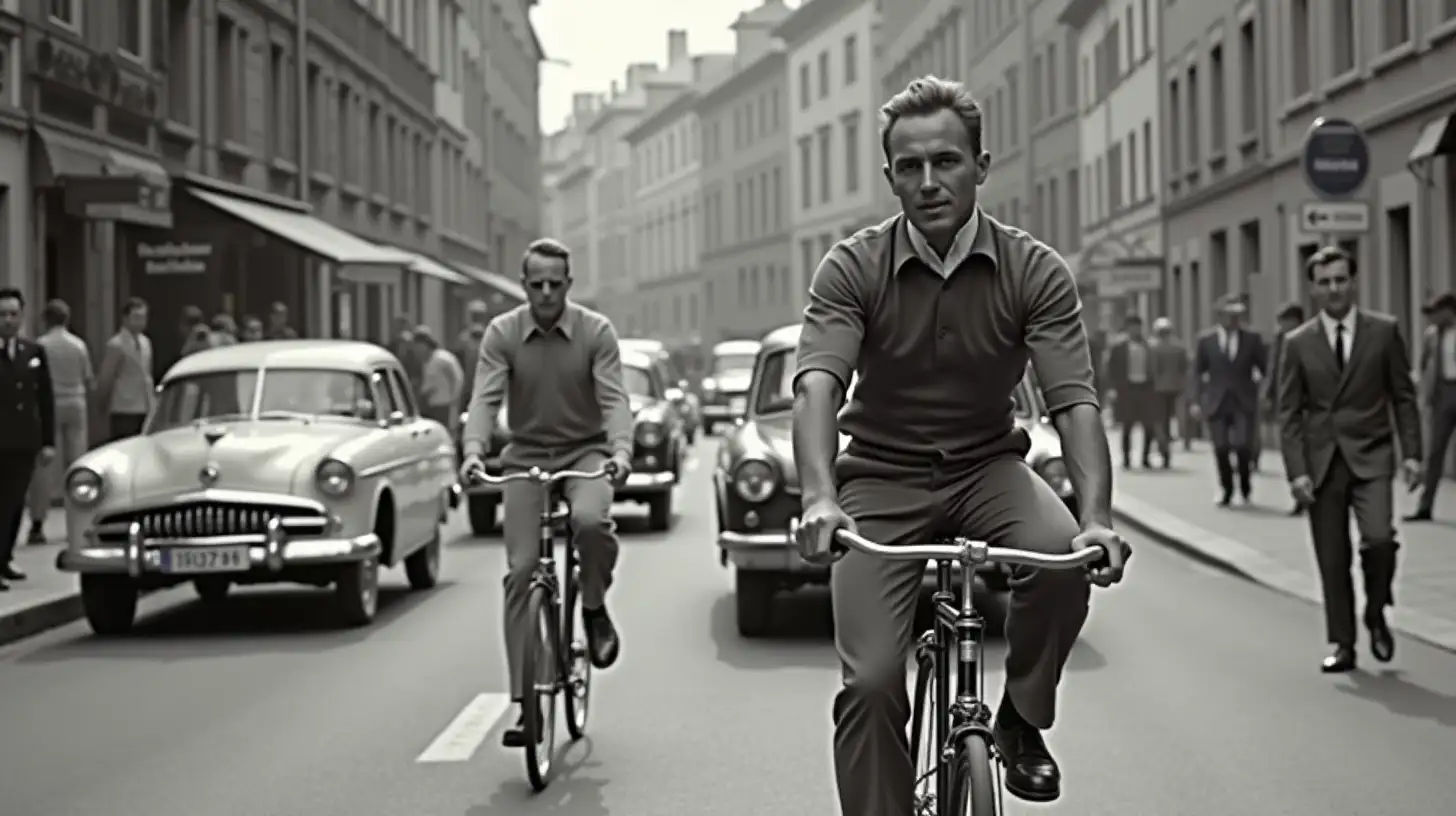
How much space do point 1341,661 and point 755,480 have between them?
310cm

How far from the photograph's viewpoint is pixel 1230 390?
2156cm

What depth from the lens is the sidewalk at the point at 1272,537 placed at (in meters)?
12.6

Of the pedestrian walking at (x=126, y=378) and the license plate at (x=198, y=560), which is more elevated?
the pedestrian walking at (x=126, y=378)

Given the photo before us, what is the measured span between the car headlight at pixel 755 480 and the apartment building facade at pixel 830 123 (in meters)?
67.7

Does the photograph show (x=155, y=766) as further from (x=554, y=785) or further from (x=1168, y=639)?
(x=1168, y=639)

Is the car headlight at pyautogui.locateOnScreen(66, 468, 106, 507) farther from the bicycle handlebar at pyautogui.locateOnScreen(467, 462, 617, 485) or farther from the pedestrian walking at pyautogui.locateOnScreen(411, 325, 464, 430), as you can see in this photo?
the pedestrian walking at pyautogui.locateOnScreen(411, 325, 464, 430)

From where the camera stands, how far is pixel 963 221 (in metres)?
4.80

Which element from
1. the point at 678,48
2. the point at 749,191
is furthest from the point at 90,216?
the point at 678,48

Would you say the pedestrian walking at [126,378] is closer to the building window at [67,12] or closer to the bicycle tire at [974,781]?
the building window at [67,12]

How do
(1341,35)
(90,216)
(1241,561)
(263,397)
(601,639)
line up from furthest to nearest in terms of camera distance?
(1341,35)
(90,216)
(1241,561)
(263,397)
(601,639)

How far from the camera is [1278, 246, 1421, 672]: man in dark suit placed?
33.0 ft

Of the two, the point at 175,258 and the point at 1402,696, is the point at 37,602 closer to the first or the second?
the point at 1402,696

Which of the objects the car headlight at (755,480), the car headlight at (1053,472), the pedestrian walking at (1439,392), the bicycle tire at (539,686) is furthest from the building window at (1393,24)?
the bicycle tire at (539,686)

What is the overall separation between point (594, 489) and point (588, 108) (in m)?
148
